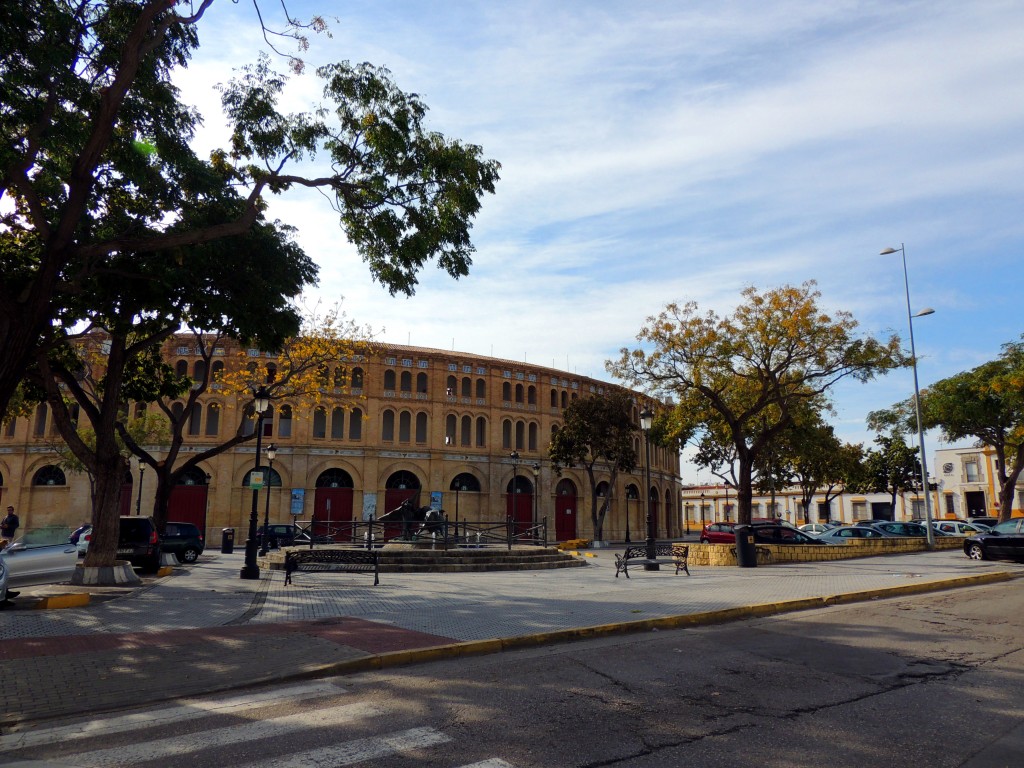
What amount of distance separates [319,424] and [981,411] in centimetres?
3817

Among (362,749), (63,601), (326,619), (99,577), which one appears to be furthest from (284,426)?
(362,749)

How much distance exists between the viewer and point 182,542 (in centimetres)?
2538

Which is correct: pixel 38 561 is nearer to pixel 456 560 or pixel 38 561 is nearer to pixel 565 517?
pixel 456 560

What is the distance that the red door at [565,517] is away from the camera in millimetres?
50906

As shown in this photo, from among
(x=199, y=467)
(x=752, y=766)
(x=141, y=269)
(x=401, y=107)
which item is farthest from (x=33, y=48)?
(x=199, y=467)

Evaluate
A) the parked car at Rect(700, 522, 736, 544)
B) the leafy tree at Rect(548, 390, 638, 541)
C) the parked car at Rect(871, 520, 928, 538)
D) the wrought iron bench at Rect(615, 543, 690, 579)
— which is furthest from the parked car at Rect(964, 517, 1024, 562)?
the leafy tree at Rect(548, 390, 638, 541)

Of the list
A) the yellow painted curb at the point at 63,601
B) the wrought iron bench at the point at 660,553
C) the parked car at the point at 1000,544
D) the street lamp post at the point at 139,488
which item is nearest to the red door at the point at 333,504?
the street lamp post at the point at 139,488

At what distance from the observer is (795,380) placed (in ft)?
90.6

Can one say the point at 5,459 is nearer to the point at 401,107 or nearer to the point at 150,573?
the point at 150,573

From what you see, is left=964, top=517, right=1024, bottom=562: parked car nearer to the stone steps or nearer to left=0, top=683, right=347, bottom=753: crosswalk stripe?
the stone steps

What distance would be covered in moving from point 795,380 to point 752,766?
2498cm

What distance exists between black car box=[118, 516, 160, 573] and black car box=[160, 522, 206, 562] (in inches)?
208

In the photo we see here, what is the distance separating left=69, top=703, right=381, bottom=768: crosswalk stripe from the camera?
16.3ft

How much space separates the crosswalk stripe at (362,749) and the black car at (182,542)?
22762 millimetres
